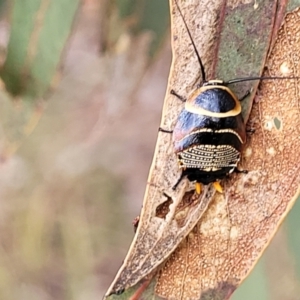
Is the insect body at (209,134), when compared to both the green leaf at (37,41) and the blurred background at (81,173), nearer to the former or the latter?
the green leaf at (37,41)

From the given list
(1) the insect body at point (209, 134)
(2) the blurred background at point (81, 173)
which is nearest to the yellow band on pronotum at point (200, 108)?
(1) the insect body at point (209, 134)

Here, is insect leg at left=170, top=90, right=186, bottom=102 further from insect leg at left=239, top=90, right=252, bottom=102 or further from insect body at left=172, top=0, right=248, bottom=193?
insect leg at left=239, top=90, right=252, bottom=102

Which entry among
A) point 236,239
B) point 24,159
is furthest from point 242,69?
point 24,159

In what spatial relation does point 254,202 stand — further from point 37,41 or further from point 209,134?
point 37,41

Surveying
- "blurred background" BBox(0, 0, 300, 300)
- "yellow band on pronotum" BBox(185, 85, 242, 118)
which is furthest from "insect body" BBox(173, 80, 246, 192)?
"blurred background" BBox(0, 0, 300, 300)

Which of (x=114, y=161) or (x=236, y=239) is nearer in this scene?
(x=236, y=239)

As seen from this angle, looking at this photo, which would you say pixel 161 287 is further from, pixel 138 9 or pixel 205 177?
pixel 138 9

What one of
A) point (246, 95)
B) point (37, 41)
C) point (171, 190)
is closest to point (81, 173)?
point (37, 41)
